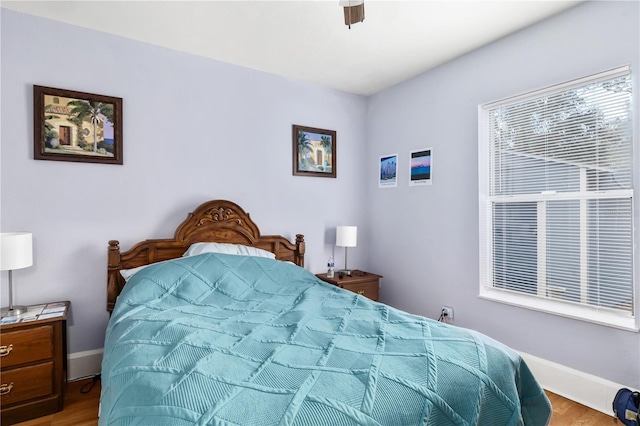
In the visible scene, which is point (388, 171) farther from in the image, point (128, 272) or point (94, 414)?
point (94, 414)

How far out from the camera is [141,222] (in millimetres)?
2721

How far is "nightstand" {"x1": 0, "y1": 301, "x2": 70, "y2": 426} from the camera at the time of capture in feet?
6.50

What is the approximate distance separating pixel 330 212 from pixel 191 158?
153 centimetres

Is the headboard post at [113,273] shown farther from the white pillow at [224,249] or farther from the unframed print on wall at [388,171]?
the unframed print on wall at [388,171]

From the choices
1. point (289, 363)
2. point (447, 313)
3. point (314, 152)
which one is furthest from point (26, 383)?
point (447, 313)

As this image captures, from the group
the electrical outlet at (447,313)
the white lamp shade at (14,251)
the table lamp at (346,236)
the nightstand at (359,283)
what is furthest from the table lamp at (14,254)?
the electrical outlet at (447,313)

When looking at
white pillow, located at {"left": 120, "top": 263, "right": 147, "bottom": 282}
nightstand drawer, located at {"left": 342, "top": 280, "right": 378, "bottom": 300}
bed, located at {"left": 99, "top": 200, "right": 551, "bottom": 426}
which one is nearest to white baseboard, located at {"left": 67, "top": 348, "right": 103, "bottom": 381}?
white pillow, located at {"left": 120, "top": 263, "right": 147, "bottom": 282}

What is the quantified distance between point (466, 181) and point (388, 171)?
939 millimetres

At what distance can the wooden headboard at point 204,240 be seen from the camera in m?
2.56

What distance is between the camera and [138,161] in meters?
2.71

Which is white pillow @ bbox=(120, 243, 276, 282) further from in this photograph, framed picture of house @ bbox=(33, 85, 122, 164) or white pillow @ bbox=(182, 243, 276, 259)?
framed picture of house @ bbox=(33, 85, 122, 164)

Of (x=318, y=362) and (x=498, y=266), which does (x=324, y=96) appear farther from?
(x=318, y=362)

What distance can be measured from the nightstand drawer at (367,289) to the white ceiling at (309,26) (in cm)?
208

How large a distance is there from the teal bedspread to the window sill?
1004mm
